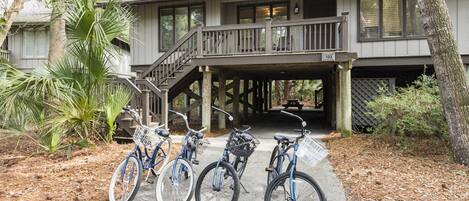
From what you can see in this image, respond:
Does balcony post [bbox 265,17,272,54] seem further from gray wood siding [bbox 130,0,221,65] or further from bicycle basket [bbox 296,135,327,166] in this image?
bicycle basket [bbox 296,135,327,166]

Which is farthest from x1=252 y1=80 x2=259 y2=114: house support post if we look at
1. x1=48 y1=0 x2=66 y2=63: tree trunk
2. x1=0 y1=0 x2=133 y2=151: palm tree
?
x1=0 y1=0 x2=133 y2=151: palm tree

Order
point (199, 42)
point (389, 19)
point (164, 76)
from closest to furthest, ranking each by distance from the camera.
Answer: point (199, 42) → point (389, 19) → point (164, 76)

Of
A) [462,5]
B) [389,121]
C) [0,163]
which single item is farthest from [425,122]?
[0,163]

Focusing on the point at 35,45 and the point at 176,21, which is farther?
the point at 35,45

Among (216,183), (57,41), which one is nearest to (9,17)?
(57,41)

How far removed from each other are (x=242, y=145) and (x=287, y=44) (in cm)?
773

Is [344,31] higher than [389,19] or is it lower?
lower

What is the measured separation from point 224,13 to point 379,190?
966 centimetres

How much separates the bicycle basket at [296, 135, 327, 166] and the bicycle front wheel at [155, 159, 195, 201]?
1268 mm

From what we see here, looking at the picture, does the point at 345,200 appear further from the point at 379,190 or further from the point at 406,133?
the point at 406,133

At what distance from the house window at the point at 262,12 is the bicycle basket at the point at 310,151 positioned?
32.3ft

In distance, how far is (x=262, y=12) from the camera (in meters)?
13.2

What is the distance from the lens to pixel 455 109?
6.24m

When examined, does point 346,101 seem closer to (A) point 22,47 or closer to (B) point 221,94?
(B) point 221,94
